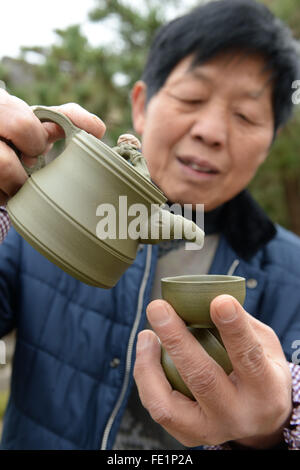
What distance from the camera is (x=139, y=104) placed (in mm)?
1811

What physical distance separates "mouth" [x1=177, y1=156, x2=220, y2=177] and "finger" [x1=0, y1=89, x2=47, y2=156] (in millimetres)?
769

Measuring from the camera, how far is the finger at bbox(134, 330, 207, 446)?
0.92m

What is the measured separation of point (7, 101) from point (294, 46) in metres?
1.31

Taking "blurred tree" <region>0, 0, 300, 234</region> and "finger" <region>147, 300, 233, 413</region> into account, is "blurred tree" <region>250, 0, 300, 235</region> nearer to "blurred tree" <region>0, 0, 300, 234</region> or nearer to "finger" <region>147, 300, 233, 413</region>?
"blurred tree" <region>0, 0, 300, 234</region>

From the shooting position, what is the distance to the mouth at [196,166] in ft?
5.10

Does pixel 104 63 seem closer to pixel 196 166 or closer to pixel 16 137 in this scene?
pixel 196 166

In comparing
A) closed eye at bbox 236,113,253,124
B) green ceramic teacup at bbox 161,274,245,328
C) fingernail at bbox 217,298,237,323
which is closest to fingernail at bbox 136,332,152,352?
green ceramic teacup at bbox 161,274,245,328

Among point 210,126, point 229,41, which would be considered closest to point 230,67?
point 229,41

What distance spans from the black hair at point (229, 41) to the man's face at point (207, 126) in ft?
0.12

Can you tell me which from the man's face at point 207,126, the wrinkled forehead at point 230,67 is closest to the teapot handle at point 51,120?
the man's face at point 207,126

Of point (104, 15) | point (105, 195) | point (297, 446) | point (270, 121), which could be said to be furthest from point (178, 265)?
point (104, 15)

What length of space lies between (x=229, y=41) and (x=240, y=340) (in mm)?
1177

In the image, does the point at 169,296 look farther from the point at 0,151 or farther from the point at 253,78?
the point at 253,78

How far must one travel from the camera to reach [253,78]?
1554 mm
